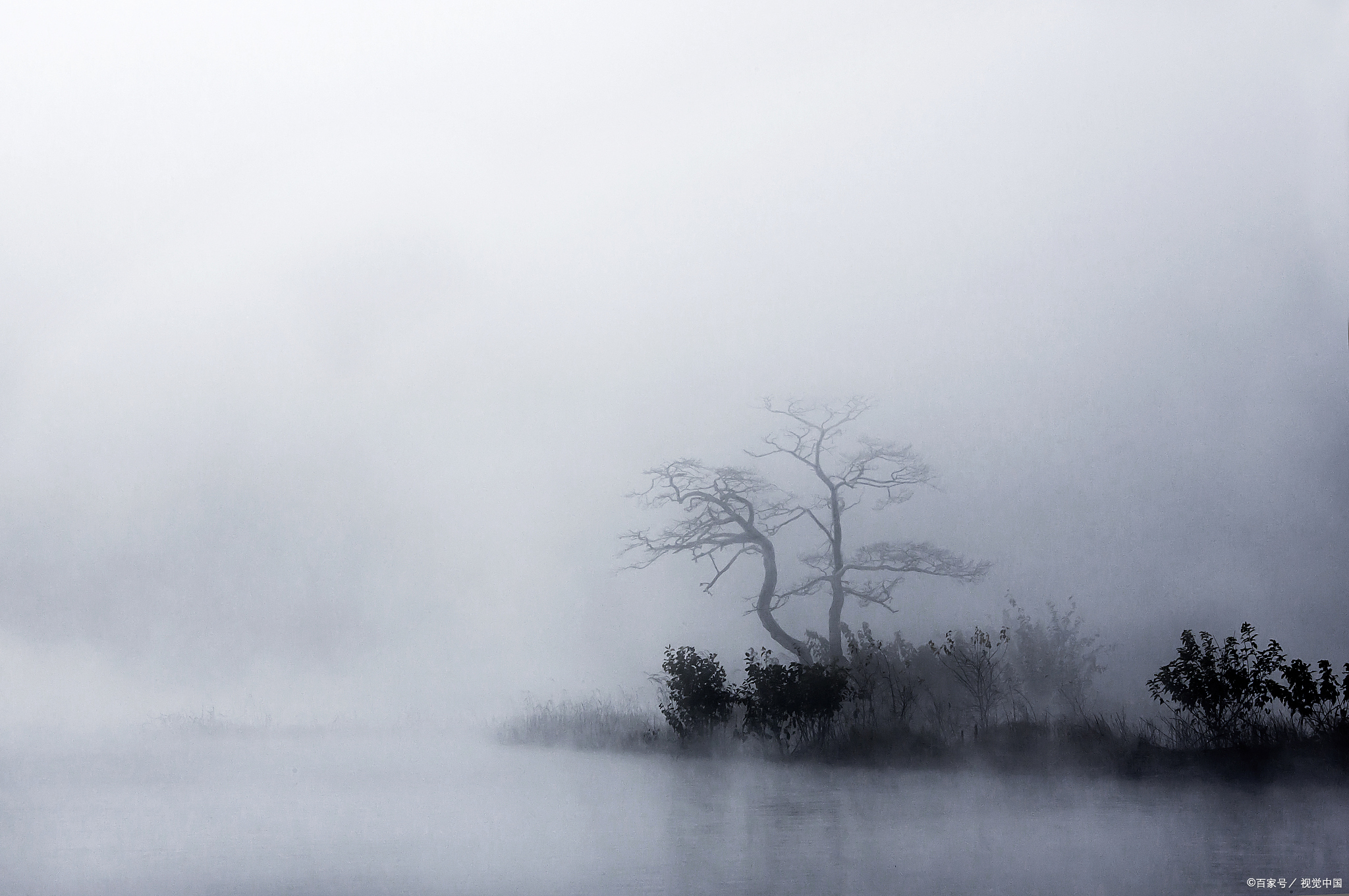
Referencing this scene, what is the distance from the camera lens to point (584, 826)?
3.76 metres

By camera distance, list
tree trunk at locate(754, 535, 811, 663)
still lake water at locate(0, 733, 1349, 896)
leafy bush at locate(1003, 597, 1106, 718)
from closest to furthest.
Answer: still lake water at locate(0, 733, 1349, 896) < leafy bush at locate(1003, 597, 1106, 718) < tree trunk at locate(754, 535, 811, 663)

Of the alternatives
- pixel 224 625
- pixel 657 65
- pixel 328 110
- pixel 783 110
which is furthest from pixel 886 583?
pixel 328 110

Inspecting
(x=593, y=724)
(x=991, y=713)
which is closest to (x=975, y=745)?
(x=991, y=713)

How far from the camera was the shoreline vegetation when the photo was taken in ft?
12.8

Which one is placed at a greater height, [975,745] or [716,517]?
[716,517]

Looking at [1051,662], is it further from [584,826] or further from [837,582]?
[584,826]

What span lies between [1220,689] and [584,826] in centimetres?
257

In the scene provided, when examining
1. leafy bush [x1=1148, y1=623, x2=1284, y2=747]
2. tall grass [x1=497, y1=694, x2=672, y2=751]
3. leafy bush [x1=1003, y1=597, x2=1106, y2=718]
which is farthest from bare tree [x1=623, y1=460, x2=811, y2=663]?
leafy bush [x1=1148, y1=623, x2=1284, y2=747]

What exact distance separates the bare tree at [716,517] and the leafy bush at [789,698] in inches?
11.7

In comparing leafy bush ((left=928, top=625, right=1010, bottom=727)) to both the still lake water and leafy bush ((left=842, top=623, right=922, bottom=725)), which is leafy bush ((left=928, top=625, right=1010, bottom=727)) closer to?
leafy bush ((left=842, top=623, right=922, bottom=725))

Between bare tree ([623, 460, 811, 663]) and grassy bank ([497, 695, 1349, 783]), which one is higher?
bare tree ([623, 460, 811, 663])

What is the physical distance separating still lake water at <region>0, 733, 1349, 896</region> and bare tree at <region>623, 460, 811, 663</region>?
2.74ft

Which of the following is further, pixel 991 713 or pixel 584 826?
pixel 991 713

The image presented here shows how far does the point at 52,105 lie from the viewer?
14.0ft
